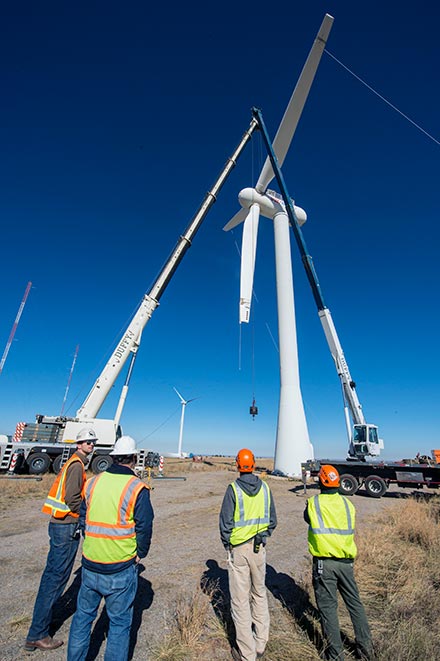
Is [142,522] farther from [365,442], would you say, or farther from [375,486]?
[365,442]

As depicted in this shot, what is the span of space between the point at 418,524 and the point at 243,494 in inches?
283

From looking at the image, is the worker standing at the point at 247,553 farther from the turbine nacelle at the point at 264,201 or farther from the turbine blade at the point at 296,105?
the turbine blade at the point at 296,105

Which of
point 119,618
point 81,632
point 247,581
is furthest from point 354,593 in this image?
point 81,632

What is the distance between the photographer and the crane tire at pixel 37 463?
16.8 meters

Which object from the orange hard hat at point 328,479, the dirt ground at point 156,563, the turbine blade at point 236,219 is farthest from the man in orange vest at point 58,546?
the turbine blade at point 236,219

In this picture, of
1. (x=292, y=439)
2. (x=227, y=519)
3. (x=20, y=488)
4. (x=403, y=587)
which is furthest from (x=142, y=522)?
(x=292, y=439)

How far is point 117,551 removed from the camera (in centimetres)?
300

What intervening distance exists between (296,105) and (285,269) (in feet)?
43.2

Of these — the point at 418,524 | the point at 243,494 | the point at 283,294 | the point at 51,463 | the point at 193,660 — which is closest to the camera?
the point at 193,660

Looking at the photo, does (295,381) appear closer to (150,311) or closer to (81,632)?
(150,311)

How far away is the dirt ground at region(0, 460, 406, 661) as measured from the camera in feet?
13.0

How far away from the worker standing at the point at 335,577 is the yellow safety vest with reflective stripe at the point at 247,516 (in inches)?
22.7

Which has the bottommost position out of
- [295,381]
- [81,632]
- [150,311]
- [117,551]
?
[81,632]

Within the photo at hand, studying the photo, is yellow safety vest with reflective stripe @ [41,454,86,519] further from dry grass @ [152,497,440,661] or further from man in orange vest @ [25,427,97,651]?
dry grass @ [152,497,440,661]
